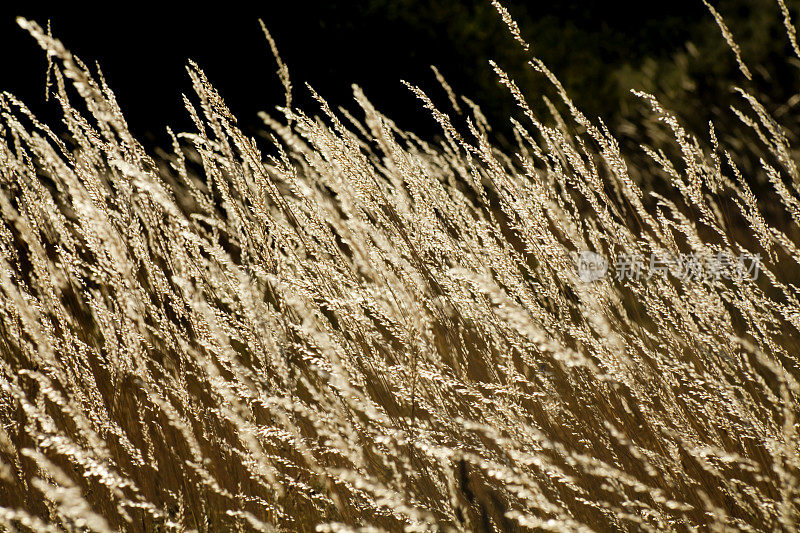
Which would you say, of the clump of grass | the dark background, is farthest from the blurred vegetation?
the clump of grass

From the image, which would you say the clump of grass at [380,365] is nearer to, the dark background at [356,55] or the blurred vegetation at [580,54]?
the dark background at [356,55]

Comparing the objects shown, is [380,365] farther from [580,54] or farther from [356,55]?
[580,54]

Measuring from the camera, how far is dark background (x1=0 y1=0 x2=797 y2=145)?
234 inches

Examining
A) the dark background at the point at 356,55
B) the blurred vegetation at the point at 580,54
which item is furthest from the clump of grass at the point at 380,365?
the blurred vegetation at the point at 580,54

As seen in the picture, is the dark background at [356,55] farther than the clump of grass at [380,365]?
Yes

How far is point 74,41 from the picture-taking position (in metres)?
5.97

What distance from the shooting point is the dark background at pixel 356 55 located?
593 centimetres

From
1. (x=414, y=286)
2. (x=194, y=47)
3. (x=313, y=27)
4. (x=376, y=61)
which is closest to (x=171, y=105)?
(x=194, y=47)

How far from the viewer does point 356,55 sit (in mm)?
6465

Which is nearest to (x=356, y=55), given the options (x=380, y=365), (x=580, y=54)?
(x=580, y=54)

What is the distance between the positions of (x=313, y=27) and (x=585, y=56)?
274 cm

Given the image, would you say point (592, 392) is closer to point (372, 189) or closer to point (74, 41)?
point (372, 189)

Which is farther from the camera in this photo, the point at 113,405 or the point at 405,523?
the point at 113,405

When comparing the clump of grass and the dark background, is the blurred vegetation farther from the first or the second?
the clump of grass
